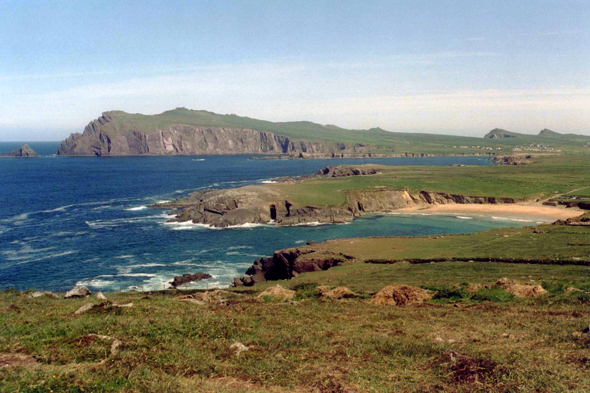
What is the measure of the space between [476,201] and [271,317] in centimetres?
9909

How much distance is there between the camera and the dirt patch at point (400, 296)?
26.8m

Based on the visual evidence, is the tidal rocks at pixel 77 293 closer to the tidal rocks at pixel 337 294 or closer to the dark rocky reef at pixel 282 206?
the tidal rocks at pixel 337 294

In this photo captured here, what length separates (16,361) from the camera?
48.2 ft

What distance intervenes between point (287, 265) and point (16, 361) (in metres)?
38.2

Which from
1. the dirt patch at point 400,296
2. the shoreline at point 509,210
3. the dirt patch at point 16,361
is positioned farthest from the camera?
the shoreline at point 509,210

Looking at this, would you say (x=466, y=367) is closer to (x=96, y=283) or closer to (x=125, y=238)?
(x=96, y=283)

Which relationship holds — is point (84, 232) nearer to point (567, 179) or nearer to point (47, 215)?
point (47, 215)

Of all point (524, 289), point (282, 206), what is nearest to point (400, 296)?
point (524, 289)

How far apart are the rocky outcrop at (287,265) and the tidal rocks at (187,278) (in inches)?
198

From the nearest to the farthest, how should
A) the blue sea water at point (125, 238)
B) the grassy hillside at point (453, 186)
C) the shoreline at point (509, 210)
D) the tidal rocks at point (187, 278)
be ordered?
the tidal rocks at point (187, 278)
the blue sea water at point (125, 238)
the shoreline at point (509, 210)
the grassy hillside at point (453, 186)

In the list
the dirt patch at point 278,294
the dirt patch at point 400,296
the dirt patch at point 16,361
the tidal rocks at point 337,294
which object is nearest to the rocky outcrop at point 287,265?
the dirt patch at point 278,294

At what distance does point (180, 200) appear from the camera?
11288 cm

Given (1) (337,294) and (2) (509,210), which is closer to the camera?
(1) (337,294)

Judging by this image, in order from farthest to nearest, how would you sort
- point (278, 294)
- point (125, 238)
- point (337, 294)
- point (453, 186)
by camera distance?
point (453, 186) < point (125, 238) < point (278, 294) < point (337, 294)
